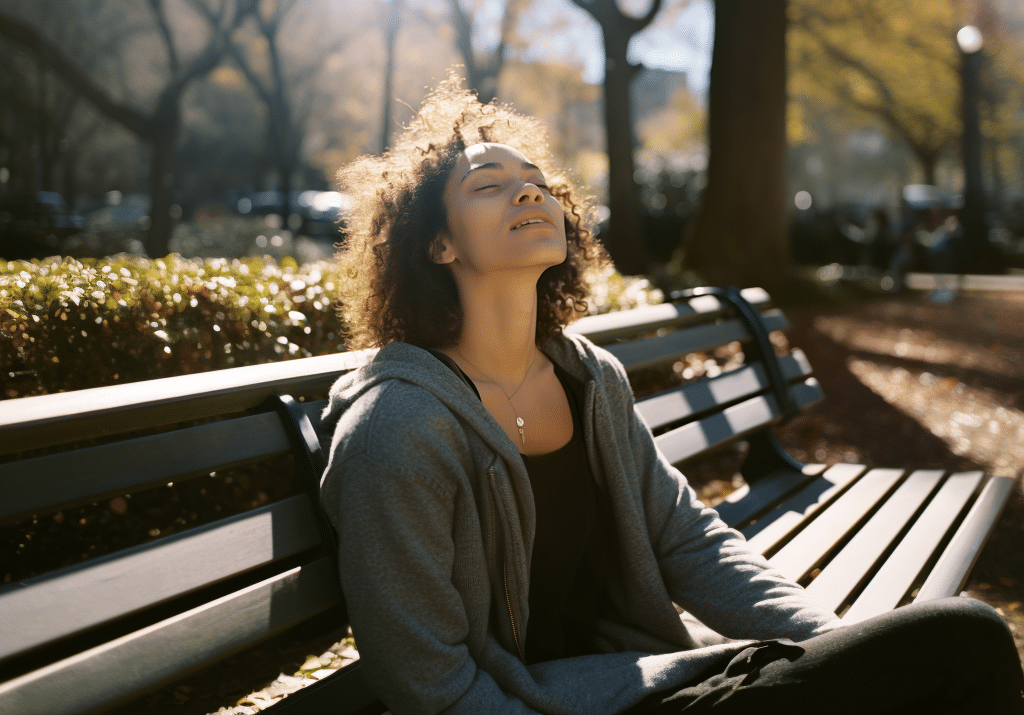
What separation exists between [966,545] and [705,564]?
116cm

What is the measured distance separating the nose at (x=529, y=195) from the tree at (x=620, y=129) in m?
12.1

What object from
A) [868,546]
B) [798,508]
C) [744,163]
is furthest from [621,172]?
[868,546]

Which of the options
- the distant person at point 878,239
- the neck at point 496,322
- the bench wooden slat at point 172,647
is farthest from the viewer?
the distant person at point 878,239

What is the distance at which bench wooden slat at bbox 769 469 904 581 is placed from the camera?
285 centimetres

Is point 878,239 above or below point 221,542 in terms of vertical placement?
above

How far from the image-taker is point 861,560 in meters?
2.87

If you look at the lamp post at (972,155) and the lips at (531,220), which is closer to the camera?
the lips at (531,220)

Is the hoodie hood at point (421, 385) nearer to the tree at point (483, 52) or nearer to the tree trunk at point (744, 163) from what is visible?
the tree trunk at point (744, 163)

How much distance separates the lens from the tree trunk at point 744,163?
11.4 metres

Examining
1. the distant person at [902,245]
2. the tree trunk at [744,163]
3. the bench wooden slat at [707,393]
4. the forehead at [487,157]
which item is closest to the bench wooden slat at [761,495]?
the bench wooden slat at [707,393]

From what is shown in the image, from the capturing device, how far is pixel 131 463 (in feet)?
5.69

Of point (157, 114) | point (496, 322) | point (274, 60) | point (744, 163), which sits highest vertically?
point (274, 60)

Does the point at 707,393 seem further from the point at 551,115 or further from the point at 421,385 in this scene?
the point at 551,115

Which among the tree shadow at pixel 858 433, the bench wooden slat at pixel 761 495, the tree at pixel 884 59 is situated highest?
the tree at pixel 884 59
